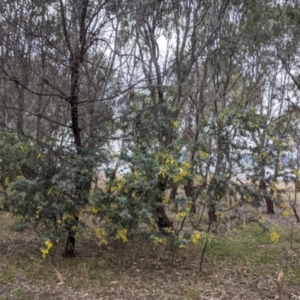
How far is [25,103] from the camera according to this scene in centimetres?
784

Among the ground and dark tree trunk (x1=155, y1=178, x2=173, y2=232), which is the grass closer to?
the ground

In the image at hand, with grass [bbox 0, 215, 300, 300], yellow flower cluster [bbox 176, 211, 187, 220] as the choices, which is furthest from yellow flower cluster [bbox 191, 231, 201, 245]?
grass [bbox 0, 215, 300, 300]

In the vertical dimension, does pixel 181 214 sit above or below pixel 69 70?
below

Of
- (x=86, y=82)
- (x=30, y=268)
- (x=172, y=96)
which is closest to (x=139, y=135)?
(x=86, y=82)

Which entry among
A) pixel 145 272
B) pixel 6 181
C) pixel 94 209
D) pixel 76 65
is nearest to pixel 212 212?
pixel 145 272

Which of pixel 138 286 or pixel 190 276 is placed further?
pixel 190 276

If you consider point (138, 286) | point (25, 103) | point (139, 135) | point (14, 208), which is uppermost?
point (25, 103)

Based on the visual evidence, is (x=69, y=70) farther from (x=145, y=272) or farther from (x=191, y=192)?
(x=145, y=272)

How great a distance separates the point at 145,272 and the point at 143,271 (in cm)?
5

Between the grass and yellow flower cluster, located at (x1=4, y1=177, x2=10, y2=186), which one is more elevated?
yellow flower cluster, located at (x1=4, y1=177, x2=10, y2=186)

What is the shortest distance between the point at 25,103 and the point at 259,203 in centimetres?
442

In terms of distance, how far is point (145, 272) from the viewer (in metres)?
6.57

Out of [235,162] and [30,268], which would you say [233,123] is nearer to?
[235,162]

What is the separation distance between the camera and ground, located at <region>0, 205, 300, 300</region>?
5699mm
